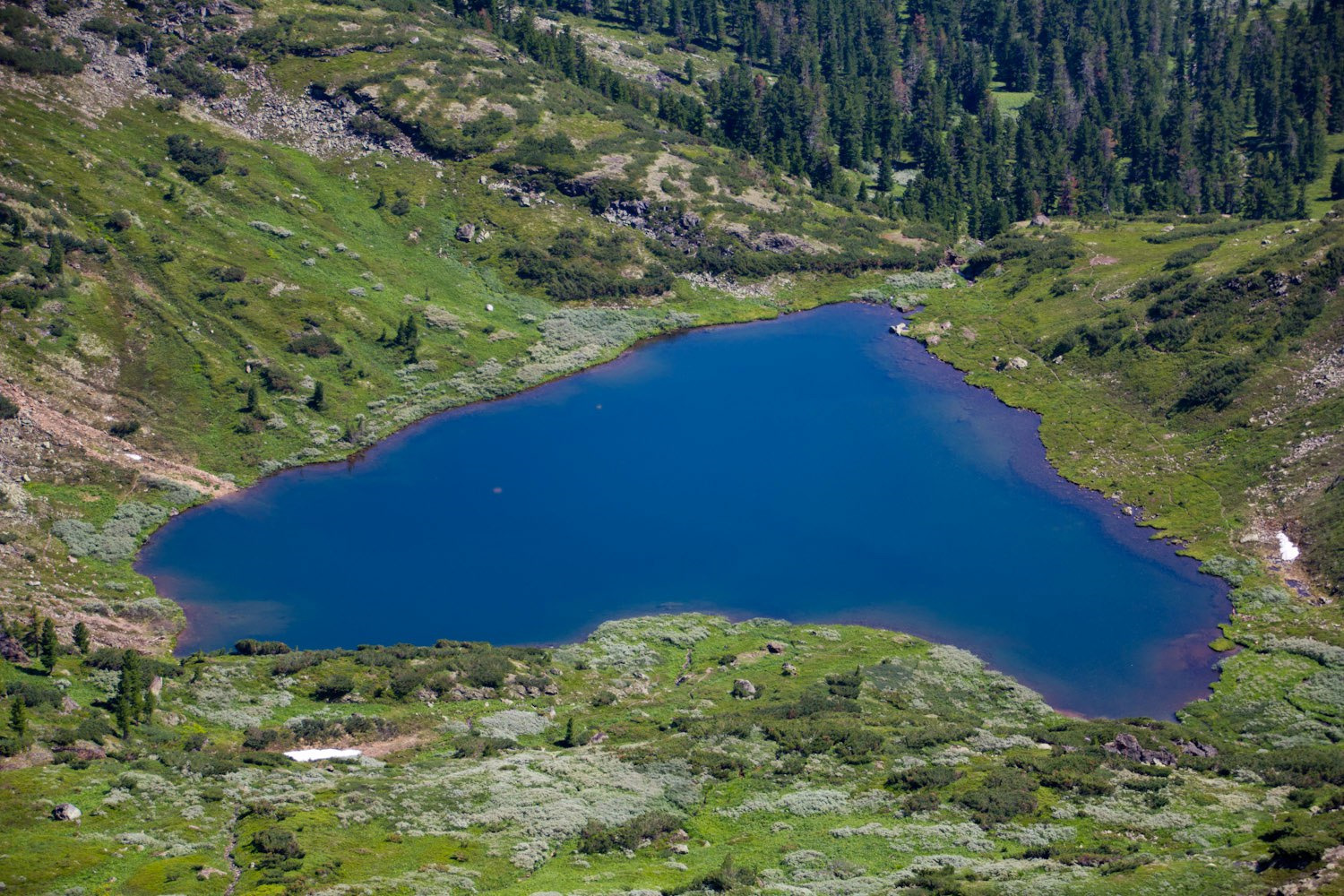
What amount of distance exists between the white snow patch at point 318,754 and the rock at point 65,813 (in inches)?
571

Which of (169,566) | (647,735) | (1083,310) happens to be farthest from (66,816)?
(1083,310)

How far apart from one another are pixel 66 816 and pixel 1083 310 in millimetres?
121137

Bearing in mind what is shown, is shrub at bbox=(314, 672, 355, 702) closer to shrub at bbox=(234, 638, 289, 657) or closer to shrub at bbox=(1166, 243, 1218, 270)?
shrub at bbox=(234, 638, 289, 657)

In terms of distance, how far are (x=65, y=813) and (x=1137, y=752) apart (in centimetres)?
5814

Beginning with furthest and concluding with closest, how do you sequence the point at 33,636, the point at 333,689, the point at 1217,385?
the point at 1217,385 < the point at 333,689 < the point at 33,636

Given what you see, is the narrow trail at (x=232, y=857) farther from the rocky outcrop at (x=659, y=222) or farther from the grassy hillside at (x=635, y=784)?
the rocky outcrop at (x=659, y=222)

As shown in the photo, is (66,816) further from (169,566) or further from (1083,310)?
(1083,310)

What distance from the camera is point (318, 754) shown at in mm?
75625

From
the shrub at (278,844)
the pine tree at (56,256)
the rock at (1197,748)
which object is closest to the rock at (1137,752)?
the rock at (1197,748)

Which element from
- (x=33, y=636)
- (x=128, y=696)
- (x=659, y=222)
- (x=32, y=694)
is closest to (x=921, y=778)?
(x=128, y=696)

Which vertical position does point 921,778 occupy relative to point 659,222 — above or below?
below

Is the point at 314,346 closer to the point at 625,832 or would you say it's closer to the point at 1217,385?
the point at 625,832

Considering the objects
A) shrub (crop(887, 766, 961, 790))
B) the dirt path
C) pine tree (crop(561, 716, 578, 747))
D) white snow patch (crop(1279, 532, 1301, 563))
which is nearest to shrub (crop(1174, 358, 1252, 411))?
white snow patch (crop(1279, 532, 1301, 563))

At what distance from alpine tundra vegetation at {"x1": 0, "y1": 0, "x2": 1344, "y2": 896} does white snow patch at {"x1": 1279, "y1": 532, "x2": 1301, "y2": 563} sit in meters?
0.32
